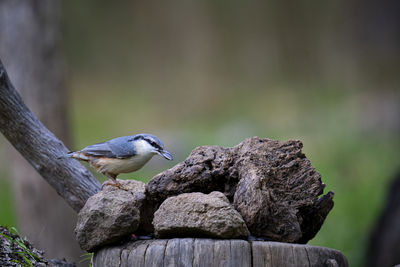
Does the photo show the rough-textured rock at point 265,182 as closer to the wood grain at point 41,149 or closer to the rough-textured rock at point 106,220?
the rough-textured rock at point 106,220

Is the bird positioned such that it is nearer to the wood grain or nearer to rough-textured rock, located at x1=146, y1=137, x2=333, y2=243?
the wood grain

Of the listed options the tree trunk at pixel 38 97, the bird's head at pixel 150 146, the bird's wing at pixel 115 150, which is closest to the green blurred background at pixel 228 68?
the tree trunk at pixel 38 97

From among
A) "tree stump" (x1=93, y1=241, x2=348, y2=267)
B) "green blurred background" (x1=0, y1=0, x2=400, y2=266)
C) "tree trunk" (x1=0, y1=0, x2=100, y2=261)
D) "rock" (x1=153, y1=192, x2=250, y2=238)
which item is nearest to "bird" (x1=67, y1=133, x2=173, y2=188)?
"rock" (x1=153, y1=192, x2=250, y2=238)

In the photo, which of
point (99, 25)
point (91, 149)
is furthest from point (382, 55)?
point (91, 149)

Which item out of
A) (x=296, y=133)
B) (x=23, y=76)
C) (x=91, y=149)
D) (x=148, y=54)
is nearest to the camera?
(x=91, y=149)

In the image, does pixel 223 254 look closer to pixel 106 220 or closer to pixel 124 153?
pixel 106 220

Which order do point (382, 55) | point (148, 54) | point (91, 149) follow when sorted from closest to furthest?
1. point (91, 149)
2. point (382, 55)
3. point (148, 54)

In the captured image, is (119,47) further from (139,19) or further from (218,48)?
(218,48)

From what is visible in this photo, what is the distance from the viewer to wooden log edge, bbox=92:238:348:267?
2.43 meters

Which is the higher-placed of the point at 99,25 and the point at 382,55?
the point at 99,25

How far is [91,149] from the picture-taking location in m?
3.44

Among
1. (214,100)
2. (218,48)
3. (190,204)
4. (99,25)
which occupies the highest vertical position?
(99,25)

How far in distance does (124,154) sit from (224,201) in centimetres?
97

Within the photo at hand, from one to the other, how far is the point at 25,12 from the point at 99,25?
9.73 meters
